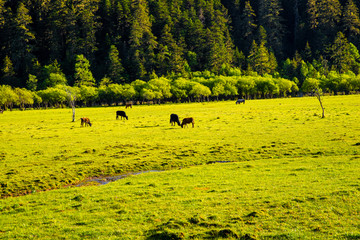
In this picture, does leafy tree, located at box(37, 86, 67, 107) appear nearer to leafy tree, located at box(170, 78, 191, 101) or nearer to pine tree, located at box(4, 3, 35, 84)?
leafy tree, located at box(170, 78, 191, 101)

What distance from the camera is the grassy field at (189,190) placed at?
1056 cm

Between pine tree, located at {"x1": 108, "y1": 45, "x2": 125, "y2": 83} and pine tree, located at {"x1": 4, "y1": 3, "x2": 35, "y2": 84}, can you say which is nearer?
pine tree, located at {"x1": 108, "y1": 45, "x2": 125, "y2": 83}

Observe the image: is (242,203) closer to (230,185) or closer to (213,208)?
(213,208)

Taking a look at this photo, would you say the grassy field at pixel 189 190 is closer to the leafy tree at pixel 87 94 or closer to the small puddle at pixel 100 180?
the small puddle at pixel 100 180

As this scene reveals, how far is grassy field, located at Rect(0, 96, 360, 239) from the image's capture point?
1056 cm

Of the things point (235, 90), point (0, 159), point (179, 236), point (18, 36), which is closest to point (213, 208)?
point (179, 236)

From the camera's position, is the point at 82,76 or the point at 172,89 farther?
the point at 82,76

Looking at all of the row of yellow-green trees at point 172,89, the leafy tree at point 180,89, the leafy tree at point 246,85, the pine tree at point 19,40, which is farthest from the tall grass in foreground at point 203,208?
the pine tree at point 19,40

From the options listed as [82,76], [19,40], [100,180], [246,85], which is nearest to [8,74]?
[19,40]

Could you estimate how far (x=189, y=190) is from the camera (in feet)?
49.9

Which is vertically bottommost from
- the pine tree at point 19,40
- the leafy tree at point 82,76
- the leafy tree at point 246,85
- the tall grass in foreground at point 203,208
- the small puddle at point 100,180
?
the small puddle at point 100,180

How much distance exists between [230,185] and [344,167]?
773 centimetres

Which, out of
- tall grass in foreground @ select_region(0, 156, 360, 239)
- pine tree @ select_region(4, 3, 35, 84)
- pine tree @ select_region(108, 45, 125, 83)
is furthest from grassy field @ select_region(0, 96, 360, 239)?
pine tree @ select_region(4, 3, 35, 84)

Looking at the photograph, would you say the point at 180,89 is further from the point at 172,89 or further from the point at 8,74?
the point at 8,74
